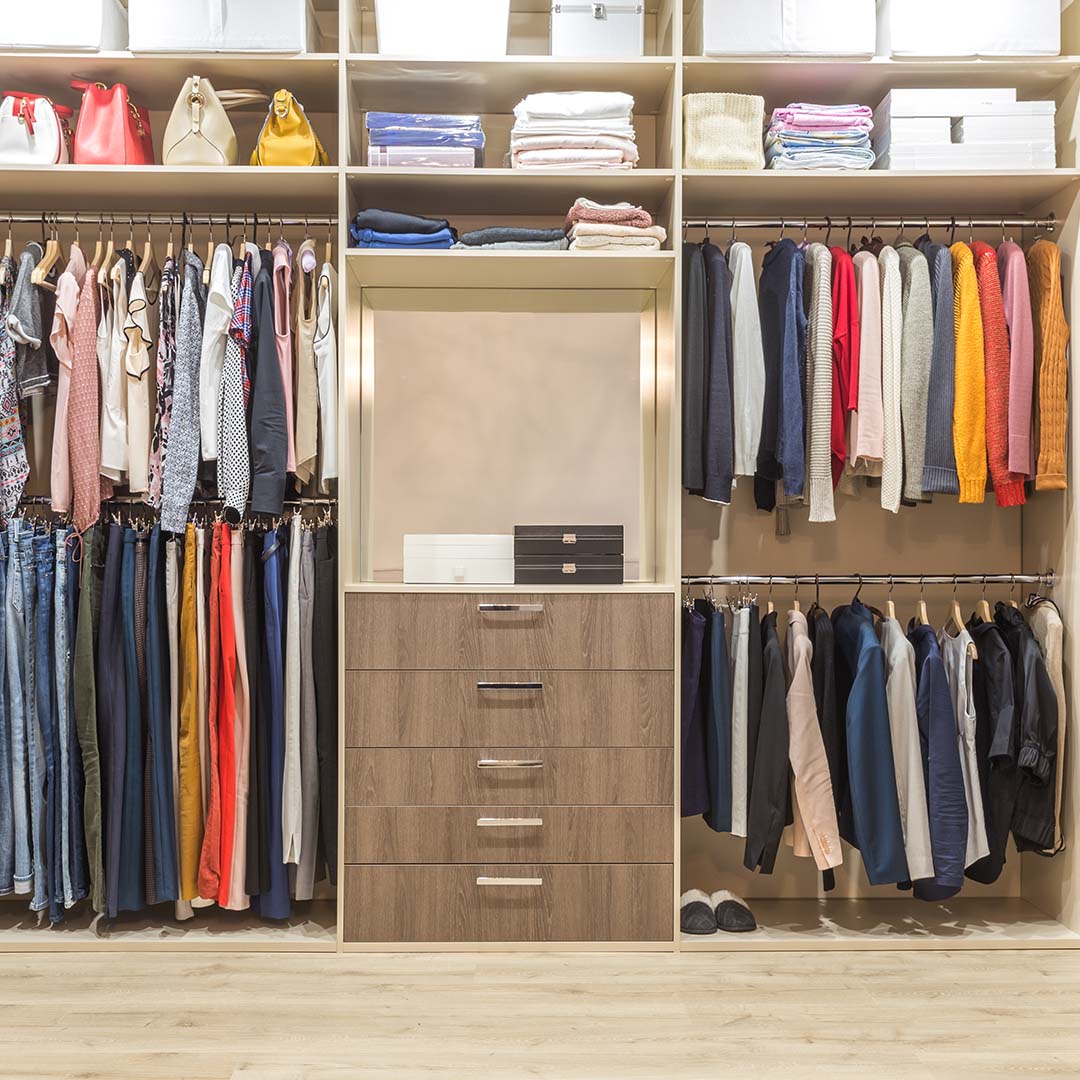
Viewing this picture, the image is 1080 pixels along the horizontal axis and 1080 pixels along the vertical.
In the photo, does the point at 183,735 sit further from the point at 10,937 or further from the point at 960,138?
the point at 960,138

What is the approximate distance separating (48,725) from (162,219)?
1.49 metres

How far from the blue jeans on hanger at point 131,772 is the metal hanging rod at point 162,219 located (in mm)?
998

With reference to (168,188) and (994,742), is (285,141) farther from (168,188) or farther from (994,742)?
(994,742)

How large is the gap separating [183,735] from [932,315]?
2367 mm

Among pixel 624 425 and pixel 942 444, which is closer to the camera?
pixel 942 444

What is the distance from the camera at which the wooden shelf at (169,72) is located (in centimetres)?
263

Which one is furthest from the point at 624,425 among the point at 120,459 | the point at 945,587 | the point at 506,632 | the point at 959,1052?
the point at 959,1052

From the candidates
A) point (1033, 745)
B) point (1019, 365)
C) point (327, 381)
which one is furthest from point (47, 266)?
point (1033, 745)

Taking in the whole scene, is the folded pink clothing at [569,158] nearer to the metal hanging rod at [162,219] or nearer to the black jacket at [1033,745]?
the metal hanging rod at [162,219]

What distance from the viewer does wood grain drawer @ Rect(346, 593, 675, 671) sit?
2631mm

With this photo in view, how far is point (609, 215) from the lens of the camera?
2.68 metres

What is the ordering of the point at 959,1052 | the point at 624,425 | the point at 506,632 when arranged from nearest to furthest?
the point at 959,1052 < the point at 506,632 < the point at 624,425

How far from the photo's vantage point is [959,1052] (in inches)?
83.4

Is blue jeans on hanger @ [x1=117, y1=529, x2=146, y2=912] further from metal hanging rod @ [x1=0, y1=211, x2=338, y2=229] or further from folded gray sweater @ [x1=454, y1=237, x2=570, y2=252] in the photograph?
folded gray sweater @ [x1=454, y1=237, x2=570, y2=252]
